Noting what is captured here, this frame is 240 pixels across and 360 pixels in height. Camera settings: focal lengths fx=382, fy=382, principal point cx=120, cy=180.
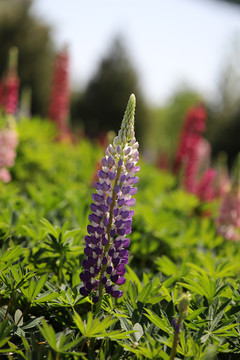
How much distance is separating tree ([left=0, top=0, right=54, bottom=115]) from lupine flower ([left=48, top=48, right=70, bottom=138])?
21335mm

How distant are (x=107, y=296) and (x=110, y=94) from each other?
30.0m

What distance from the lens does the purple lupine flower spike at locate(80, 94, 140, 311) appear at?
1704 millimetres

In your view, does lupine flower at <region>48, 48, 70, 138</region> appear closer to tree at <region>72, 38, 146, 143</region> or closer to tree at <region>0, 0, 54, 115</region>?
tree at <region>0, 0, 54, 115</region>

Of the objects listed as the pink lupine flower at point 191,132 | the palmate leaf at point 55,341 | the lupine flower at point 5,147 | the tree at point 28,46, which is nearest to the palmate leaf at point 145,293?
the palmate leaf at point 55,341

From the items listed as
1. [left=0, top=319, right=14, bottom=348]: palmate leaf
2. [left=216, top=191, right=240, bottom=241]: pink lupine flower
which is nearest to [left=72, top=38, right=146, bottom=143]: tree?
[left=216, top=191, right=240, bottom=241]: pink lupine flower

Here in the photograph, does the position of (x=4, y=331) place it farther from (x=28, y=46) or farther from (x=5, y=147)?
A: (x=28, y=46)


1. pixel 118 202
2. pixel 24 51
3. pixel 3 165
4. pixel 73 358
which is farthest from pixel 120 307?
pixel 24 51

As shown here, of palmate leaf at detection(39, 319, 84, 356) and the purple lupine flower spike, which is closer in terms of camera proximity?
palmate leaf at detection(39, 319, 84, 356)

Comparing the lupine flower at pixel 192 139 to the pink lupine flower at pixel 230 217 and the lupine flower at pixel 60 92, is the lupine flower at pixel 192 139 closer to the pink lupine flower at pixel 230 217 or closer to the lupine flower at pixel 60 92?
the pink lupine flower at pixel 230 217

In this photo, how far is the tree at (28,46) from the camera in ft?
96.5

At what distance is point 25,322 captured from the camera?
171 centimetres

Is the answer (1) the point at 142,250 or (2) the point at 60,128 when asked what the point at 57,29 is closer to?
(2) the point at 60,128

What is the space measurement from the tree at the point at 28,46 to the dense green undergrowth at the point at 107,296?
2707 centimetres

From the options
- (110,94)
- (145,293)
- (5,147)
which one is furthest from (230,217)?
(110,94)
